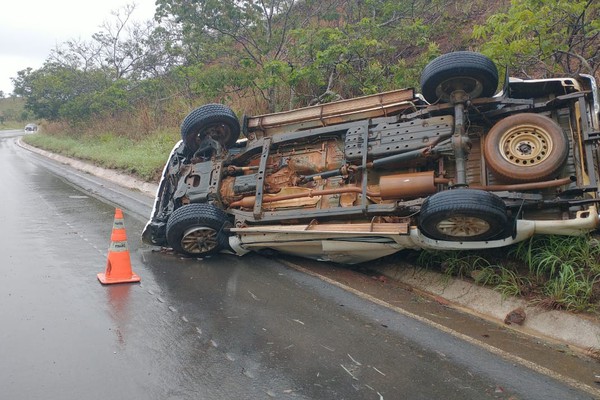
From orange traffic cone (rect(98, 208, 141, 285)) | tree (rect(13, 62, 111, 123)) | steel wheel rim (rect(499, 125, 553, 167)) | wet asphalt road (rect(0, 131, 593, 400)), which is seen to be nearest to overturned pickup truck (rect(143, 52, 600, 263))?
steel wheel rim (rect(499, 125, 553, 167))

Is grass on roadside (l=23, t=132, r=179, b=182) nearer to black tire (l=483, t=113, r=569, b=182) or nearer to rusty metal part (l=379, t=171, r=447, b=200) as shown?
rusty metal part (l=379, t=171, r=447, b=200)

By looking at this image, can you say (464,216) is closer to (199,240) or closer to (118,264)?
(199,240)

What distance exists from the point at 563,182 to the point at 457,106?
1.21 meters

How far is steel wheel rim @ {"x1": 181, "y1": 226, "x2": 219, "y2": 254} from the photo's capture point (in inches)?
221

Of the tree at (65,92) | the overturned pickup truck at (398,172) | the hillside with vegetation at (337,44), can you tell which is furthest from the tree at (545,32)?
the tree at (65,92)

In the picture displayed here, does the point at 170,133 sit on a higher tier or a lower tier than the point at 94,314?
higher

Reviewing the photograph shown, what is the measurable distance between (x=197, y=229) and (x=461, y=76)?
3.17 meters

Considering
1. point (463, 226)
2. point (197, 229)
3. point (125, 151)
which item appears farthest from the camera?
point (125, 151)

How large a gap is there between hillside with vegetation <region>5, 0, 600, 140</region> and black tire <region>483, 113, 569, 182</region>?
1648mm

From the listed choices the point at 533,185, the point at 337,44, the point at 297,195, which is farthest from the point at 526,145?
the point at 337,44

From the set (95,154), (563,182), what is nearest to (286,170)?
(563,182)

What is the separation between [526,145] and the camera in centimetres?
459

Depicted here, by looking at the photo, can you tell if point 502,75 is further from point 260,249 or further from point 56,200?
point 56,200

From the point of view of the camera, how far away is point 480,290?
4.62 m
